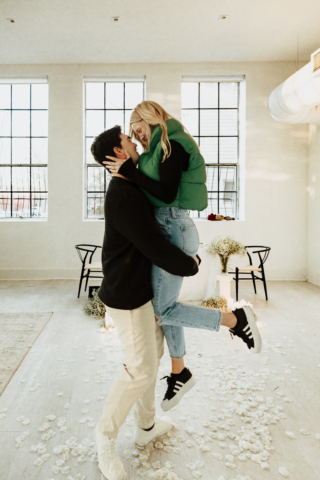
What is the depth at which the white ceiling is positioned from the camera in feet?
17.4

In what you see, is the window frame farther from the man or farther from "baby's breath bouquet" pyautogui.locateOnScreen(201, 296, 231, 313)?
the man

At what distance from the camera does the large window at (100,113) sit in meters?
7.64

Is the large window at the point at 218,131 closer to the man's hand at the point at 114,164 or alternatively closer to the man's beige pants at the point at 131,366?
the man's hand at the point at 114,164

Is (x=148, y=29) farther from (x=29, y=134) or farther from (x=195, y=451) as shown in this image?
(x=195, y=451)

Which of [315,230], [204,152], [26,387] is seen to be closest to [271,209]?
[315,230]

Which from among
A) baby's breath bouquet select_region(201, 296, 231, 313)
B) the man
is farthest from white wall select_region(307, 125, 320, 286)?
the man

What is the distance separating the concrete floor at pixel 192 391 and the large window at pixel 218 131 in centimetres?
336

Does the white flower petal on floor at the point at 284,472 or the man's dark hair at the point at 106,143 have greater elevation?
the man's dark hair at the point at 106,143

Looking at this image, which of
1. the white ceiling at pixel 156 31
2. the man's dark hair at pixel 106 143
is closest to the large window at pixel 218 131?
the white ceiling at pixel 156 31

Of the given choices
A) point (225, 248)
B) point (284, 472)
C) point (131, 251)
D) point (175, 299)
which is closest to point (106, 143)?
point (131, 251)

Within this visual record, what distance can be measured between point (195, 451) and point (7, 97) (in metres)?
7.92

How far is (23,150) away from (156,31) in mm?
3670

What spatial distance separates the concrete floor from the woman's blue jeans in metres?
0.64

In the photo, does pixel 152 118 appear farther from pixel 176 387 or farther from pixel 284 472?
pixel 284 472
